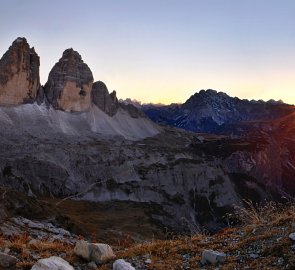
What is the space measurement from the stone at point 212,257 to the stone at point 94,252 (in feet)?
9.15

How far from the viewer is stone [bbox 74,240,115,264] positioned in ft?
45.8

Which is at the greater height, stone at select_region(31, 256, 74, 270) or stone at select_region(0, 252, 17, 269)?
stone at select_region(31, 256, 74, 270)

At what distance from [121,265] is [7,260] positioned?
3161mm

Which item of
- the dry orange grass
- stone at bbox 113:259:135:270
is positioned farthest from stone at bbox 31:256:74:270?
the dry orange grass

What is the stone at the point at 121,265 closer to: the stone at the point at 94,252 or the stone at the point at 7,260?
the stone at the point at 94,252

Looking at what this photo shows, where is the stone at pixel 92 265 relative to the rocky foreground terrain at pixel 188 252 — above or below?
below

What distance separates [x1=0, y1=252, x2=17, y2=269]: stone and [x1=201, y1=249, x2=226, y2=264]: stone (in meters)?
5.28

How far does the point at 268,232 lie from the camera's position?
47.9 ft

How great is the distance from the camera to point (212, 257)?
1316cm

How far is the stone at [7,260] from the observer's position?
512 inches

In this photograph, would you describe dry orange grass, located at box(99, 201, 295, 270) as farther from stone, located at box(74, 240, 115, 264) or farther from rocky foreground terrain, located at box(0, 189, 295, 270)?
stone, located at box(74, 240, 115, 264)

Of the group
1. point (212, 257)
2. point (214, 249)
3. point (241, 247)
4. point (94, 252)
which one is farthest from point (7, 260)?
point (241, 247)

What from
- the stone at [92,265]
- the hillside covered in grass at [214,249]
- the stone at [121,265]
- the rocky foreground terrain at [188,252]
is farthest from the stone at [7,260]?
the stone at [121,265]

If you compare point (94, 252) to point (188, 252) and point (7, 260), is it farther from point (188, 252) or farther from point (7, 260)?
point (188, 252)
